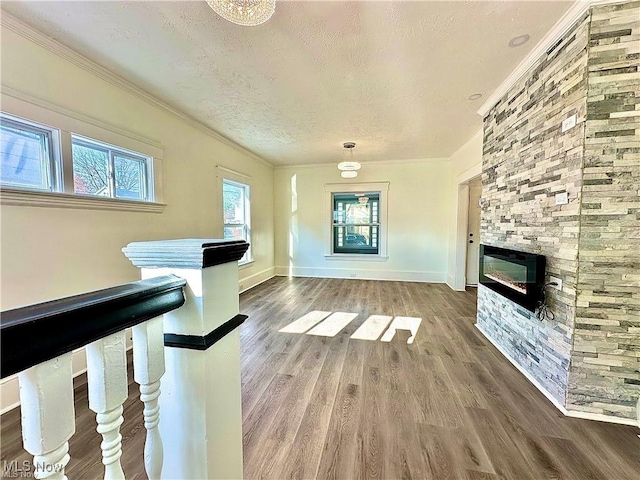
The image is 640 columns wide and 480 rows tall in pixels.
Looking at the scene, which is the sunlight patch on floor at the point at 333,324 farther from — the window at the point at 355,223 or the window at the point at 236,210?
the window at the point at 355,223

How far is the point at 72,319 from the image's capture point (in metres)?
A: 0.42

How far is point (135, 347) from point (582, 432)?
2473mm

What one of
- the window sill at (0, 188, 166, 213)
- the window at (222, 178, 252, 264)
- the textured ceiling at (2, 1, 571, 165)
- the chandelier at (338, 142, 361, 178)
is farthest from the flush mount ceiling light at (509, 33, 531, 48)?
the window at (222, 178, 252, 264)

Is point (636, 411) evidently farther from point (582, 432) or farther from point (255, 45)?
point (255, 45)

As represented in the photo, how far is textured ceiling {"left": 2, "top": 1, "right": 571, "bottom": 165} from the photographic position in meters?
1.79

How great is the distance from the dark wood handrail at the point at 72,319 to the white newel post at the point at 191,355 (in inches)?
2.3

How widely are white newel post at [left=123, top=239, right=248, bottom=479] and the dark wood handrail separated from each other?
0.19 ft

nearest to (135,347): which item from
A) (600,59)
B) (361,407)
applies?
(361,407)

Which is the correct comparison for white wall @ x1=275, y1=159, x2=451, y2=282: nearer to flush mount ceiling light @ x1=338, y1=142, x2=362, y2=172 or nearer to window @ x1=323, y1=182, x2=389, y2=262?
window @ x1=323, y1=182, x2=389, y2=262

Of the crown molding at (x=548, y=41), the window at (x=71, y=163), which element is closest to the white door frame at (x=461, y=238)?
the crown molding at (x=548, y=41)

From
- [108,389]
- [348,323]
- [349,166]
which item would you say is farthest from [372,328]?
[108,389]

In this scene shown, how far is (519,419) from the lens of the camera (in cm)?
181

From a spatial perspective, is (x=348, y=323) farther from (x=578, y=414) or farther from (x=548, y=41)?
(x=548, y=41)

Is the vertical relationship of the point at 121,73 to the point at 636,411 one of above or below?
above
